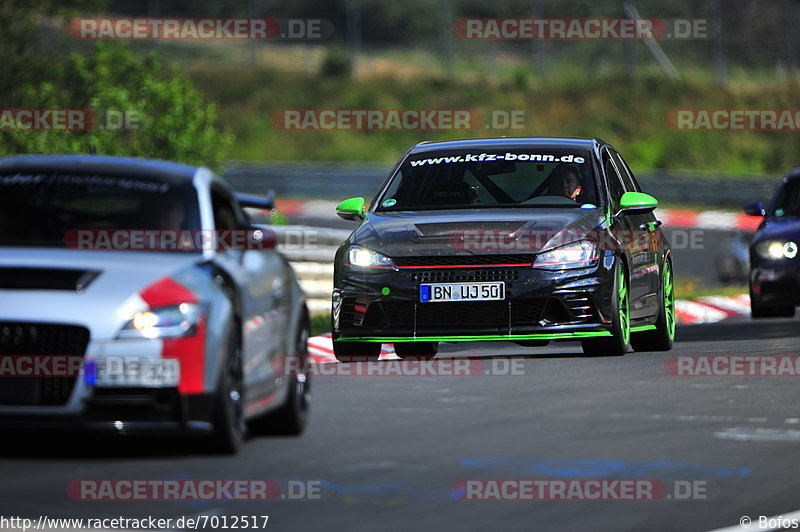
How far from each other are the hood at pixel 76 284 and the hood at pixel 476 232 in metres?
4.45

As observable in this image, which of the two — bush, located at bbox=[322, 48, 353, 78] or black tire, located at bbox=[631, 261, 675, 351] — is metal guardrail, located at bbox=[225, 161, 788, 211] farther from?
black tire, located at bbox=[631, 261, 675, 351]

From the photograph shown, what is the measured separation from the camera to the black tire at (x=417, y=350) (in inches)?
558

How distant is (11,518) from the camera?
6.98 metres

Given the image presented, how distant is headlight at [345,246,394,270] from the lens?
1270 cm

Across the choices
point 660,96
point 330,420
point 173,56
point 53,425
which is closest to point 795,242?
point 330,420

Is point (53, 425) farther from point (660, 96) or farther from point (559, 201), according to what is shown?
point (660, 96)

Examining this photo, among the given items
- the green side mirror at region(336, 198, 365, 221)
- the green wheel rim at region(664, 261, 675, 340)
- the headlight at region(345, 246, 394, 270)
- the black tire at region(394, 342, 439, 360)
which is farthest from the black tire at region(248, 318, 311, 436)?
the green wheel rim at region(664, 261, 675, 340)

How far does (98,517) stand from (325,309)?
542 inches
